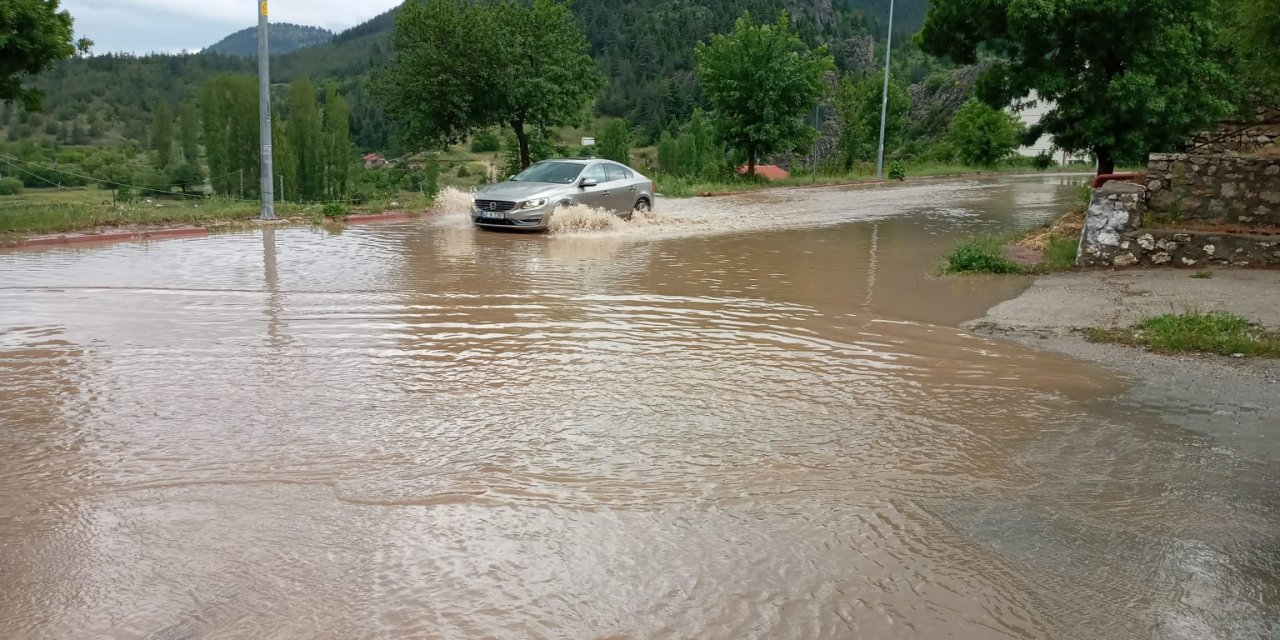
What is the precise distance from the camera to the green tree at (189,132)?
106938 millimetres

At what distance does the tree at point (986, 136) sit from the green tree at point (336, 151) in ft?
223

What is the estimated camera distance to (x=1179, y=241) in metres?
11.3

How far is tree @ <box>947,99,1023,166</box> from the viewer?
55281 mm

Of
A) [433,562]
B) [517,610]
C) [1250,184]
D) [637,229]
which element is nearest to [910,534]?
[517,610]

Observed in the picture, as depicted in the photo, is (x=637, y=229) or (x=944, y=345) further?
(x=637, y=229)

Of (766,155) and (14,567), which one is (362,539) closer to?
(14,567)

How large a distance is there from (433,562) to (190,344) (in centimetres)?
471

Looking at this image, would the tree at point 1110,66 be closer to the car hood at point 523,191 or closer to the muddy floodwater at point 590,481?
the car hood at point 523,191

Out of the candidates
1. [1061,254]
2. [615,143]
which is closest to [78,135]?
[615,143]

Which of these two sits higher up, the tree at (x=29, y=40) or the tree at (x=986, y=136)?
the tree at (x=986, y=136)

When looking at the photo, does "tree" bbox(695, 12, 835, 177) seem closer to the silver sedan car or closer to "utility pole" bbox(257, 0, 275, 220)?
the silver sedan car

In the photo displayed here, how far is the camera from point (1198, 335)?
789cm

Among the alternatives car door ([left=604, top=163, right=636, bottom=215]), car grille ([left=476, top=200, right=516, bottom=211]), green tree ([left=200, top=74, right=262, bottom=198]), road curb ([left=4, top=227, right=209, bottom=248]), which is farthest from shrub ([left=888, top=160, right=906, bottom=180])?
green tree ([left=200, top=74, right=262, bottom=198])

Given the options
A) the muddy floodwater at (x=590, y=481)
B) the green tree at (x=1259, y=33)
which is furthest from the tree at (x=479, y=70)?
the muddy floodwater at (x=590, y=481)
